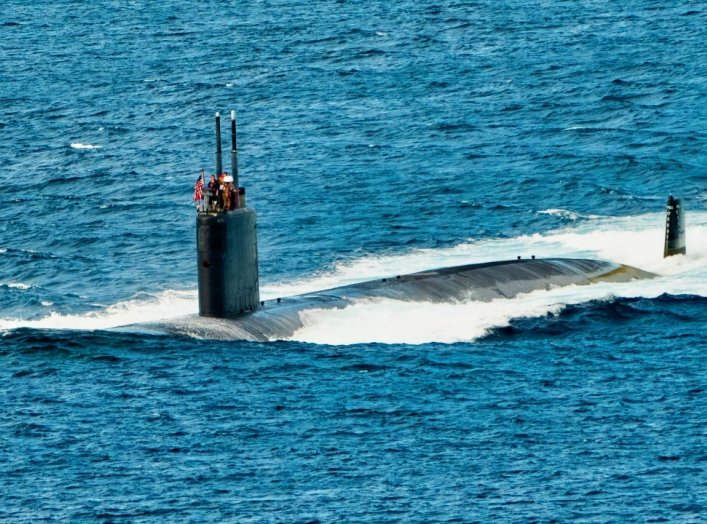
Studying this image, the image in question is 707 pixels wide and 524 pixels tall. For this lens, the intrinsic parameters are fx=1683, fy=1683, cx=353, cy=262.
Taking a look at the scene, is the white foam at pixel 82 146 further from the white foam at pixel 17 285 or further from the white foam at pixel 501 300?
the white foam at pixel 501 300

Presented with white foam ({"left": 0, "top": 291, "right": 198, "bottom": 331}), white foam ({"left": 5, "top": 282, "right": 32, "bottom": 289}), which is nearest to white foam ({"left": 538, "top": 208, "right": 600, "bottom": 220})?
white foam ({"left": 0, "top": 291, "right": 198, "bottom": 331})

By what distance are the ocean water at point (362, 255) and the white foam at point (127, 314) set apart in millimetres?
219

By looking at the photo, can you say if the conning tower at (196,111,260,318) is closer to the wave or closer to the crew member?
the crew member

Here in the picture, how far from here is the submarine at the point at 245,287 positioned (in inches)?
2350

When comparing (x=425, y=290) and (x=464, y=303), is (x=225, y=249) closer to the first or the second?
(x=425, y=290)

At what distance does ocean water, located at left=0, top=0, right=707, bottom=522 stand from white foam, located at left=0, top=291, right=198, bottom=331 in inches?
8.6

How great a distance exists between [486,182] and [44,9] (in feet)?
288

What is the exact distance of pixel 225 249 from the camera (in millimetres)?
59719

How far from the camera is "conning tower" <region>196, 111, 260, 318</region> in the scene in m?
59.6

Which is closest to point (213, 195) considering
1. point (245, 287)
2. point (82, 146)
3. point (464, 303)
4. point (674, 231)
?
point (245, 287)

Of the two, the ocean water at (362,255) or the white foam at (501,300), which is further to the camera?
the white foam at (501,300)

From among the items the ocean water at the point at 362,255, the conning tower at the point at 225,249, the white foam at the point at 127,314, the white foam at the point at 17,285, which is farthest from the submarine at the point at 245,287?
the white foam at the point at 17,285

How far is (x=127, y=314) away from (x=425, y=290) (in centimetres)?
1267

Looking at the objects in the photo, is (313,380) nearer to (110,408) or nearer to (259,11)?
(110,408)
